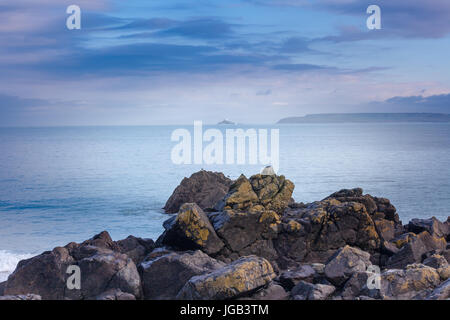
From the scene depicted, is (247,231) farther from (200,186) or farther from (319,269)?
(200,186)

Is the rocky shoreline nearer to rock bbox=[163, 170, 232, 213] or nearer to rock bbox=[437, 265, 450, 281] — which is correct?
rock bbox=[437, 265, 450, 281]

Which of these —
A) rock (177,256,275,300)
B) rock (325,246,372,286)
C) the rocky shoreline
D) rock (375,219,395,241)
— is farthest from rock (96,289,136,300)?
rock (375,219,395,241)

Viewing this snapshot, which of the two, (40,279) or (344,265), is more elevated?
(344,265)

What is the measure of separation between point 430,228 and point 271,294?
10.1m

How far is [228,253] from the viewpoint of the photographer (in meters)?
17.6

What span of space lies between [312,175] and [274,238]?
5571 centimetres

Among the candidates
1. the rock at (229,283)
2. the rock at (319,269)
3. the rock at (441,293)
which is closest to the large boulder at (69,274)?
the rock at (229,283)

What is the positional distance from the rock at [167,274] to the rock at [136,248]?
2755 mm

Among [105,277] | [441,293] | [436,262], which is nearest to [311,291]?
[441,293]

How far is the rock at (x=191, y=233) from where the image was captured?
17.0 metres

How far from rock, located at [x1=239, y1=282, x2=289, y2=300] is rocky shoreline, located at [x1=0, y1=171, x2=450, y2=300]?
1.1 inches

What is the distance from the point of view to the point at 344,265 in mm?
14258
